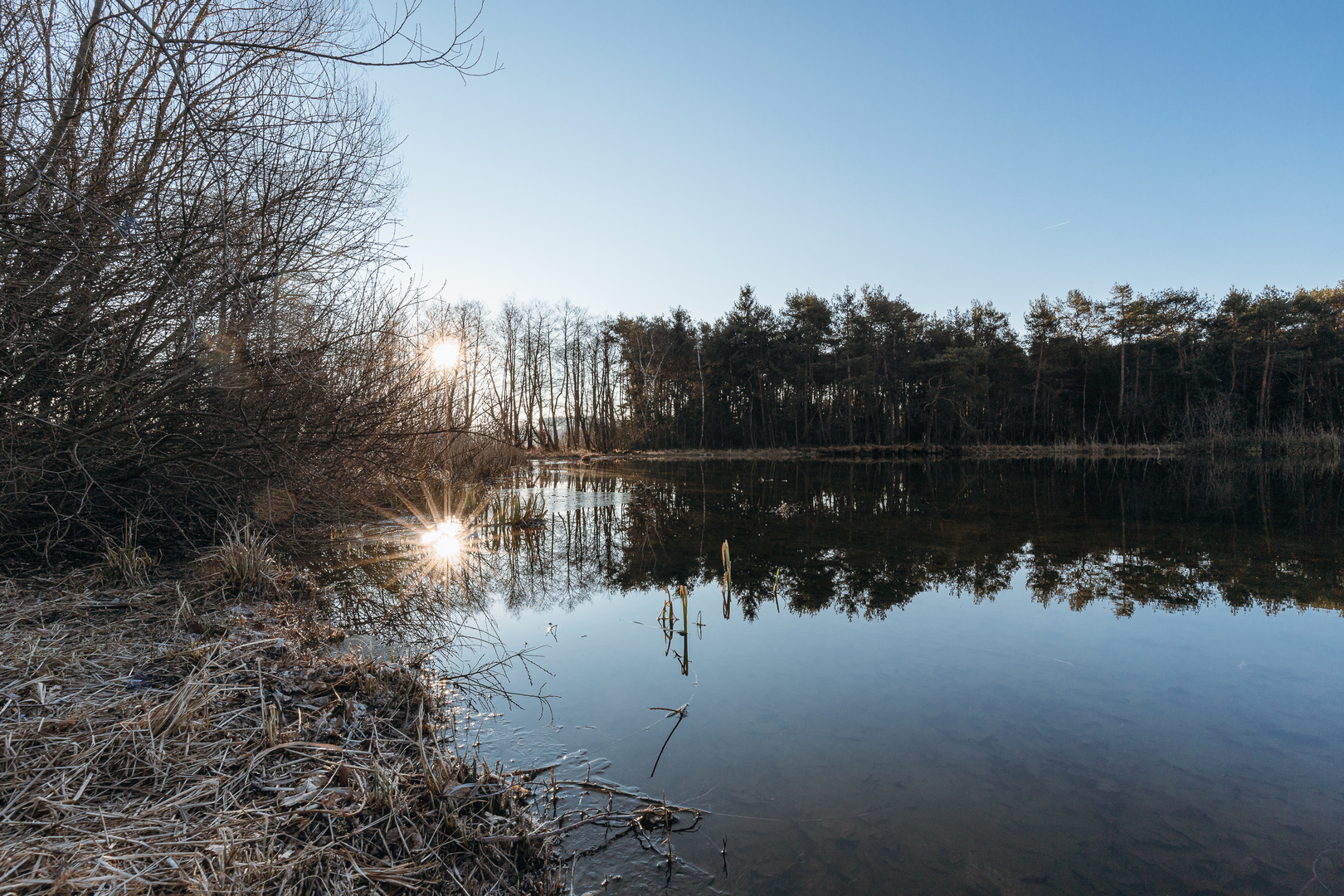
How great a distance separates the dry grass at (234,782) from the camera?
1.75 meters

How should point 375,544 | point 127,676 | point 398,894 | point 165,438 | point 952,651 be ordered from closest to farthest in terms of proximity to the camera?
1. point 398,894
2. point 127,676
3. point 952,651
4. point 165,438
5. point 375,544

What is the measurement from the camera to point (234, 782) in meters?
2.20

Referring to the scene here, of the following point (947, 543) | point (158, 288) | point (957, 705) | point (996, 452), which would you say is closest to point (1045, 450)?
point (996, 452)

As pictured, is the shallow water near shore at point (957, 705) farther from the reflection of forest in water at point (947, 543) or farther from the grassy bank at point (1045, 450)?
the grassy bank at point (1045, 450)

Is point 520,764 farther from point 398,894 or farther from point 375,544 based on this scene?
point 375,544

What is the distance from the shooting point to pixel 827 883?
226 cm

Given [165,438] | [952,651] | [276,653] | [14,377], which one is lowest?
[952,651]

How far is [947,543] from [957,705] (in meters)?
5.83

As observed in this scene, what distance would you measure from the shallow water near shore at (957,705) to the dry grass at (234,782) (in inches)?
19.4

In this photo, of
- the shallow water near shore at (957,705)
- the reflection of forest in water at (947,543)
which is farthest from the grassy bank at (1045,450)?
the shallow water near shore at (957,705)

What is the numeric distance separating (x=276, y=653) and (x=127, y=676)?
765 mm

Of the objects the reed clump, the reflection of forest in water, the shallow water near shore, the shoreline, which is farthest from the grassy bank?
the reed clump

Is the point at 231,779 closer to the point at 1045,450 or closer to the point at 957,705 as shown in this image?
the point at 957,705

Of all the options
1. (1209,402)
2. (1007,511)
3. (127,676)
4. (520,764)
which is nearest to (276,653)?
(127,676)
